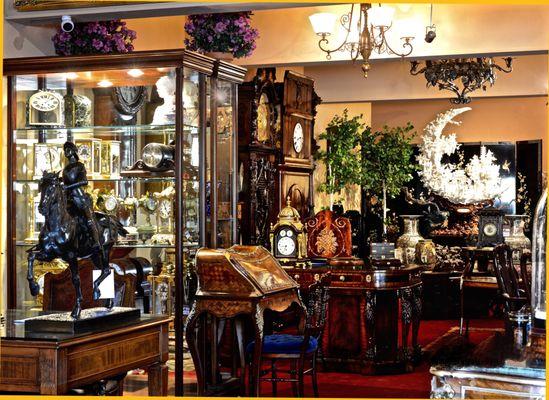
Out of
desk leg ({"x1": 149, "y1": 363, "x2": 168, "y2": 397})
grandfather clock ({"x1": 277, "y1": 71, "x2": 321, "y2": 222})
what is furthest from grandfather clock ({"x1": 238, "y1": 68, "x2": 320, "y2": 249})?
desk leg ({"x1": 149, "y1": 363, "x2": 168, "y2": 397})

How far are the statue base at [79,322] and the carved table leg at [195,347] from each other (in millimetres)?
1742

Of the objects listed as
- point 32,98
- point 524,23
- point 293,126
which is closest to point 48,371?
point 32,98

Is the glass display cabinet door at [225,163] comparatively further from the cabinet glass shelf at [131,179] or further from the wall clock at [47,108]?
the wall clock at [47,108]

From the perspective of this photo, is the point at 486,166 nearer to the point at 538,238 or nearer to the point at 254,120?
the point at 254,120

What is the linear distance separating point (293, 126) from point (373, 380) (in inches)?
183

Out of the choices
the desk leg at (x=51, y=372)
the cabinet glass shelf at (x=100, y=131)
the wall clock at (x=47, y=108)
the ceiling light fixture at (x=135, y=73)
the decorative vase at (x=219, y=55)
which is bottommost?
the desk leg at (x=51, y=372)

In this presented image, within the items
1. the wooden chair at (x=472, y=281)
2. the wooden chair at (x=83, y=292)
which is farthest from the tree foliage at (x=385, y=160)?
the wooden chair at (x=83, y=292)

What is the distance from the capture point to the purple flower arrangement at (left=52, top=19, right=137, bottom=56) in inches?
283

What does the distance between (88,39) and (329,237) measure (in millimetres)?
2710

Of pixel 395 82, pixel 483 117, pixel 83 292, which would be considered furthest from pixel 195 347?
pixel 483 117

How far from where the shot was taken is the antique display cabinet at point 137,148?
20.8 feet

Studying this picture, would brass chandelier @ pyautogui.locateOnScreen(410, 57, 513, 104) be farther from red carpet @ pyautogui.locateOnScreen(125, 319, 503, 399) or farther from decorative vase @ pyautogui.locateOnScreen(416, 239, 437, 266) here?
red carpet @ pyautogui.locateOnScreen(125, 319, 503, 399)

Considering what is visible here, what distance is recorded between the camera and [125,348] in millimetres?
4398

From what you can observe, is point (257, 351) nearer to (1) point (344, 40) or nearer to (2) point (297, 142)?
(1) point (344, 40)
